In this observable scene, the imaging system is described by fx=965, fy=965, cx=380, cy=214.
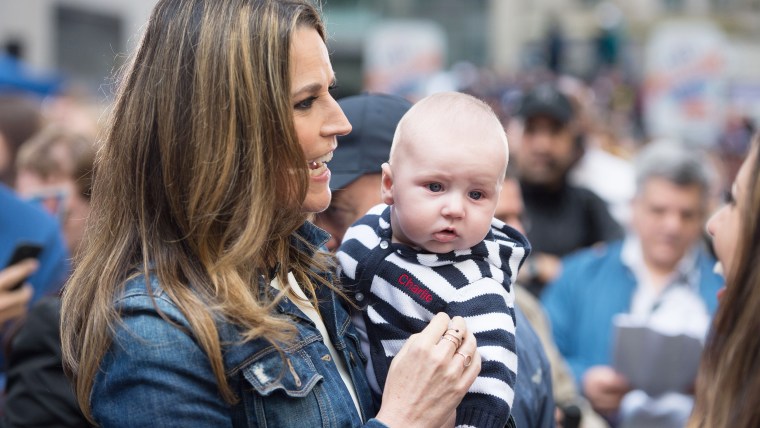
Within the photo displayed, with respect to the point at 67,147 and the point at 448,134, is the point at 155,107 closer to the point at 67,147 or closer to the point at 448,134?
the point at 448,134

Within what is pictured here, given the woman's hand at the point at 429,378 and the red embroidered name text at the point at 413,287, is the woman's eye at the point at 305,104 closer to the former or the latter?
the red embroidered name text at the point at 413,287

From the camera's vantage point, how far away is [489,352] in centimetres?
233

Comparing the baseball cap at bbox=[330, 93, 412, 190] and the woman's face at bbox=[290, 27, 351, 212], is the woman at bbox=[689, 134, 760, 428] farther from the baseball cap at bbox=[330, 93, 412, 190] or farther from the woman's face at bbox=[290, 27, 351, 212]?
the baseball cap at bbox=[330, 93, 412, 190]

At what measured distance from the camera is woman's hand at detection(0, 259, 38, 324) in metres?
3.99

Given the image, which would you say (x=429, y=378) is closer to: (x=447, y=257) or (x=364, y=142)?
(x=447, y=257)

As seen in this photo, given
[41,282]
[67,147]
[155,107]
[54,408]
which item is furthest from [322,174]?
[67,147]

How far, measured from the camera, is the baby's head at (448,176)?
238 cm

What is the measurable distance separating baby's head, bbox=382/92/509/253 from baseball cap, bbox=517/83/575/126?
4.69 meters

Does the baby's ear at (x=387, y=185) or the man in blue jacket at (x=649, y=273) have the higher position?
the baby's ear at (x=387, y=185)

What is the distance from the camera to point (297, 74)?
2.27m

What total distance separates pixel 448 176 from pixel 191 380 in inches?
31.9

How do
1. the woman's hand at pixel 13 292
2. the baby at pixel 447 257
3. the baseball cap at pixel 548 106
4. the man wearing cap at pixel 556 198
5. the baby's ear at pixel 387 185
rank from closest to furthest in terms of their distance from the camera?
the baby at pixel 447 257, the baby's ear at pixel 387 185, the woman's hand at pixel 13 292, the man wearing cap at pixel 556 198, the baseball cap at pixel 548 106

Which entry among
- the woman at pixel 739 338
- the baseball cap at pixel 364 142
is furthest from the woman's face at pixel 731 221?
the baseball cap at pixel 364 142

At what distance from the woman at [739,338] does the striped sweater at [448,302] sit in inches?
18.2
